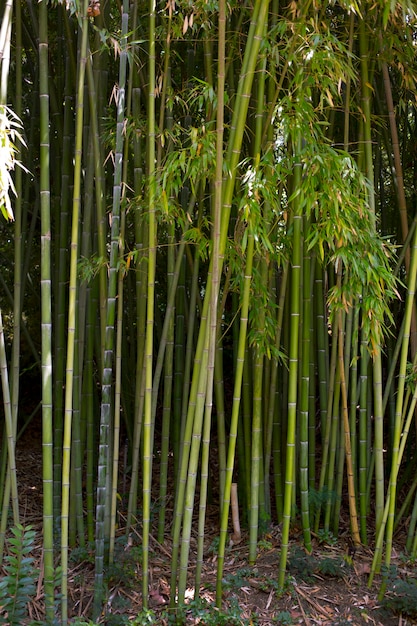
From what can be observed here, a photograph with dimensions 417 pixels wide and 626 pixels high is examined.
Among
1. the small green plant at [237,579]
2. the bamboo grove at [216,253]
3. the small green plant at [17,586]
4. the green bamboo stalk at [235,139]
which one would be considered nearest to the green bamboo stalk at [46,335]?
the bamboo grove at [216,253]

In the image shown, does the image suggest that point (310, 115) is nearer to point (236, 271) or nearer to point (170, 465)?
point (236, 271)

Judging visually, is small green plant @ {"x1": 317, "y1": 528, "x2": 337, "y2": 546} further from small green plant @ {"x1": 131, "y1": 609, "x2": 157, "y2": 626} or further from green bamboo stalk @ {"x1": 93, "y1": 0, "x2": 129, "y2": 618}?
green bamboo stalk @ {"x1": 93, "y1": 0, "x2": 129, "y2": 618}

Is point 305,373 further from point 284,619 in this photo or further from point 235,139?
point 235,139

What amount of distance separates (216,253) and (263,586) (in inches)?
62.0

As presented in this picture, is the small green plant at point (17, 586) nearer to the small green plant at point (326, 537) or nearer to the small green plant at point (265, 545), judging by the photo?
the small green plant at point (265, 545)

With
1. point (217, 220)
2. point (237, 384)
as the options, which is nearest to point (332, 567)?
A: point (237, 384)

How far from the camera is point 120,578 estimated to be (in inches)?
113

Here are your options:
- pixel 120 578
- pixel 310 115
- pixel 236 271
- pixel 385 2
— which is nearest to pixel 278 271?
pixel 236 271

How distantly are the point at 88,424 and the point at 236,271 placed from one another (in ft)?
3.77

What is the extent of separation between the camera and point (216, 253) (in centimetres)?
255

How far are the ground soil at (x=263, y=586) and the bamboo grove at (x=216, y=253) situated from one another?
9 centimetres

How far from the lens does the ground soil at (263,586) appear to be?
2.84 meters

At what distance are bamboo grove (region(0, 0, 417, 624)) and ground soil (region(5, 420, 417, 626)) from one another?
0.30 ft

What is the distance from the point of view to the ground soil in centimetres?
284
